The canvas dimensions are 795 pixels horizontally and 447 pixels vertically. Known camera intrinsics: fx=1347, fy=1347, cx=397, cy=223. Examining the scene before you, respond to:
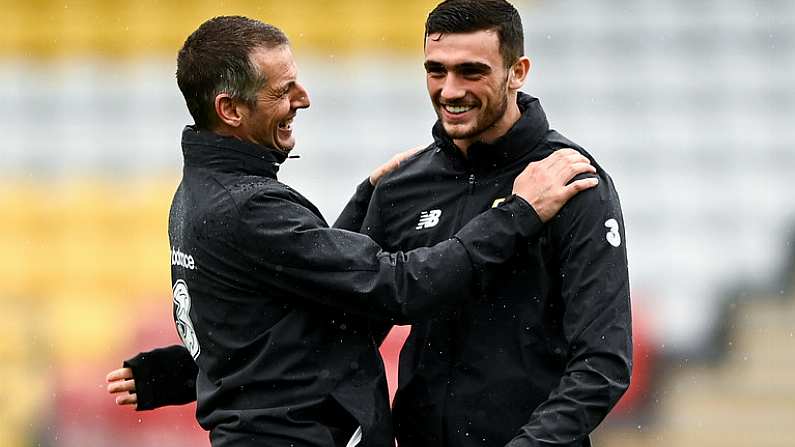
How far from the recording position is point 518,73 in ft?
10.2

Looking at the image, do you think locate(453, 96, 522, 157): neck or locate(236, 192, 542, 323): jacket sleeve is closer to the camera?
locate(236, 192, 542, 323): jacket sleeve

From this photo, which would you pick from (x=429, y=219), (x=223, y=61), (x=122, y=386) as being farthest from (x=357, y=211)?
(x=122, y=386)

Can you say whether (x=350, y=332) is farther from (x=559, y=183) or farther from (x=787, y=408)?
(x=787, y=408)

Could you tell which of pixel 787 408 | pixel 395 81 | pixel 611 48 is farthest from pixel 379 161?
pixel 787 408

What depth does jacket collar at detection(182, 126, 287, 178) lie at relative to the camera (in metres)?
3.08

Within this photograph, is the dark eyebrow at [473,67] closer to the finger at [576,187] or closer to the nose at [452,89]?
the nose at [452,89]

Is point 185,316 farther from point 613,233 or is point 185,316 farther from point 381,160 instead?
point 381,160

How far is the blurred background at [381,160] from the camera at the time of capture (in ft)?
27.1

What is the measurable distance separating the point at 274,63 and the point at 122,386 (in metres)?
0.93

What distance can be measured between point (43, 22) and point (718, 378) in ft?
18.6

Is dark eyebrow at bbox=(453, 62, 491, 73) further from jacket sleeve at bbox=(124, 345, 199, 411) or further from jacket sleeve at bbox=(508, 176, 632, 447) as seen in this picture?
jacket sleeve at bbox=(124, 345, 199, 411)

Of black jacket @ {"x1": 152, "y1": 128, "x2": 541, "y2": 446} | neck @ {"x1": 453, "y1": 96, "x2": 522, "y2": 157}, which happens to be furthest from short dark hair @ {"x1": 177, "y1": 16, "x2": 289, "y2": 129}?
neck @ {"x1": 453, "y1": 96, "x2": 522, "y2": 157}

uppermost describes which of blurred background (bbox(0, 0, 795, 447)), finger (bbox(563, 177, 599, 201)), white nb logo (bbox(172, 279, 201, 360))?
finger (bbox(563, 177, 599, 201))

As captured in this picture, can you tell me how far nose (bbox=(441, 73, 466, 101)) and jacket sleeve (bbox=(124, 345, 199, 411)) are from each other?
0.99 metres
